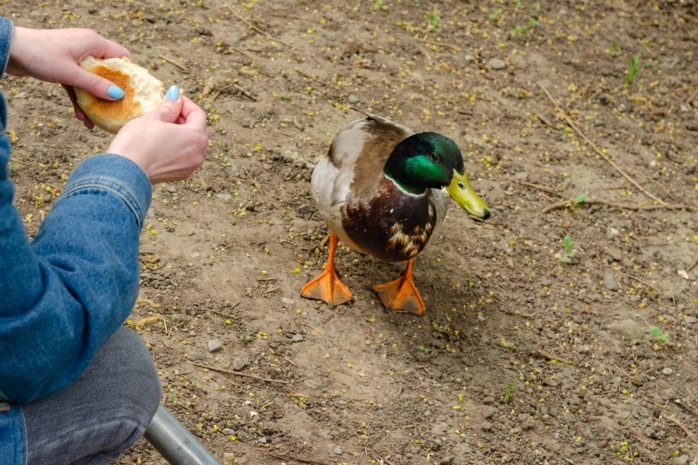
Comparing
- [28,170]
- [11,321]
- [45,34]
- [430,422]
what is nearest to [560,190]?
[430,422]

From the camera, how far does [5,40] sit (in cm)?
174

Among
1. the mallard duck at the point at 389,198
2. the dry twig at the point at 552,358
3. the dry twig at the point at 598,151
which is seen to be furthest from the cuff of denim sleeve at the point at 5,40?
the dry twig at the point at 598,151

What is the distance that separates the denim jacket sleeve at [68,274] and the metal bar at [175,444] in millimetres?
552

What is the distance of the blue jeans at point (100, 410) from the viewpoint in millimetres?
1566

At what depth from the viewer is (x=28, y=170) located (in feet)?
11.4

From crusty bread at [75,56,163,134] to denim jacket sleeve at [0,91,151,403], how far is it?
0.42 metres

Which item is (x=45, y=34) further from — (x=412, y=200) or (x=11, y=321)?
(x=412, y=200)

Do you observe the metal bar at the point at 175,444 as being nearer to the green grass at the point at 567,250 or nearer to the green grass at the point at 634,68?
the green grass at the point at 567,250

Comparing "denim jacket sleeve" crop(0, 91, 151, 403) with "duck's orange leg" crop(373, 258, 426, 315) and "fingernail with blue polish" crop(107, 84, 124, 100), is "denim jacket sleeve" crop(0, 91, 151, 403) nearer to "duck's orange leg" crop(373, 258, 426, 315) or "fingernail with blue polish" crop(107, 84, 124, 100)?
"fingernail with blue polish" crop(107, 84, 124, 100)

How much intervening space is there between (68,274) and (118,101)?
67cm

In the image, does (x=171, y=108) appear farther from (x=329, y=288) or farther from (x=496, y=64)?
(x=496, y=64)

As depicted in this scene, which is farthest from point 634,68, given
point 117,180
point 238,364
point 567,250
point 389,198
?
point 117,180

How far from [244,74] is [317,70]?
40 centimetres

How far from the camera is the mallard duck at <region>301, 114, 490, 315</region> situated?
3.20 meters
